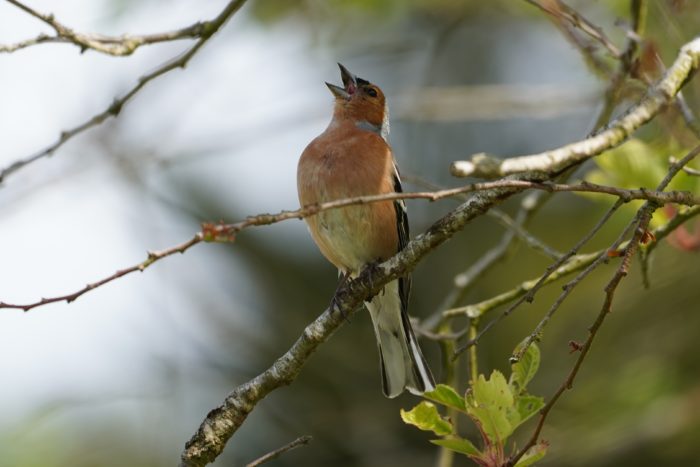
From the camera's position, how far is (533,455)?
11.8 ft

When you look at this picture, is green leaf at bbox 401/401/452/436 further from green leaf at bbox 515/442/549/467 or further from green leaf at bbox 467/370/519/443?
green leaf at bbox 515/442/549/467

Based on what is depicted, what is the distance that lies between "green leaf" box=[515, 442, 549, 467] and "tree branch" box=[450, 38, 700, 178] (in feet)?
3.76

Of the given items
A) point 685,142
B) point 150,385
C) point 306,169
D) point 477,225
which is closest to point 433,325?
point 306,169

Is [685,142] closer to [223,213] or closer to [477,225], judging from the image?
[477,225]

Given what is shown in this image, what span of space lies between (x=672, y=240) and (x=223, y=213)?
8469 mm

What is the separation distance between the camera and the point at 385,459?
10688mm

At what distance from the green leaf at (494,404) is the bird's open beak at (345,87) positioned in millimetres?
4605

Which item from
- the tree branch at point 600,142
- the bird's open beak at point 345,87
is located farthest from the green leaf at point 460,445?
the bird's open beak at point 345,87

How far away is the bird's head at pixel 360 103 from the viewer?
775 centimetres

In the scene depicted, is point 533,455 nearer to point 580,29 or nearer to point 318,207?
point 318,207

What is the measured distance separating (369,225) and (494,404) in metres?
3.08

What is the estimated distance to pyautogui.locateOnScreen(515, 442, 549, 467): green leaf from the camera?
358 centimetres

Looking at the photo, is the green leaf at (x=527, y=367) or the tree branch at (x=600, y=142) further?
the green leaf at (x=527, y=367)

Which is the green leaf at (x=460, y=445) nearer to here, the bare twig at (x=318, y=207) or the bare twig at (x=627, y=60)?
the bare twig at (x=318, y=207)
